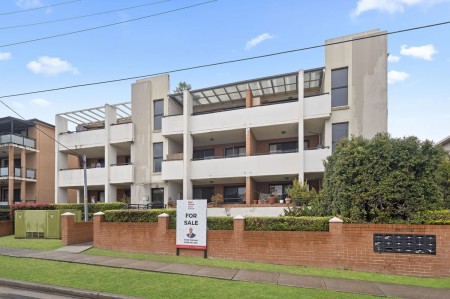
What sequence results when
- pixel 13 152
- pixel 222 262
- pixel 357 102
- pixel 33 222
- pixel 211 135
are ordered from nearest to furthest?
pixel 222 262
pixel 33 222
pixel 357 102
pixel 211 135
pixel 13 152

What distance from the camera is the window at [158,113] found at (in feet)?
76.2

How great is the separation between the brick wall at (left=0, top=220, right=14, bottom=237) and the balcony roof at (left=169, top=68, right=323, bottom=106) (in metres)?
13.2

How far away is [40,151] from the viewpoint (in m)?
30.3

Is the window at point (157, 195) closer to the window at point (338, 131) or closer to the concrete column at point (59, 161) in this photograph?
the concrete column at point (59, 161)

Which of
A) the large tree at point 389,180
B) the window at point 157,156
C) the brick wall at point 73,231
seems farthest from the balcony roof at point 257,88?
the brick wall at point 73,231

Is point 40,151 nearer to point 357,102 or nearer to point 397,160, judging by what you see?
point 357,102

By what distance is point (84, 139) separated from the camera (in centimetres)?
2452

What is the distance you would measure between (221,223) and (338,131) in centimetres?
1098

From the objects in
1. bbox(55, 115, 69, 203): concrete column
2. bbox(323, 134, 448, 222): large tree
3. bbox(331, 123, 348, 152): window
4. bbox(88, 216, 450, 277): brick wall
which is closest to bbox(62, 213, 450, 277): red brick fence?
bbox(88, 216, 450, 277): brick wall

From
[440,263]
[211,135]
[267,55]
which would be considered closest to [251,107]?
[211,135]

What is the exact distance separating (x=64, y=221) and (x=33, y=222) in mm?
3750

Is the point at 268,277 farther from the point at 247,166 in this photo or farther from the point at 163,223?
the point at 247,166

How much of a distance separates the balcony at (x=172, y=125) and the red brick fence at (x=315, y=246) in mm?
10211

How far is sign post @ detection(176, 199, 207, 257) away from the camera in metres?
11.4
